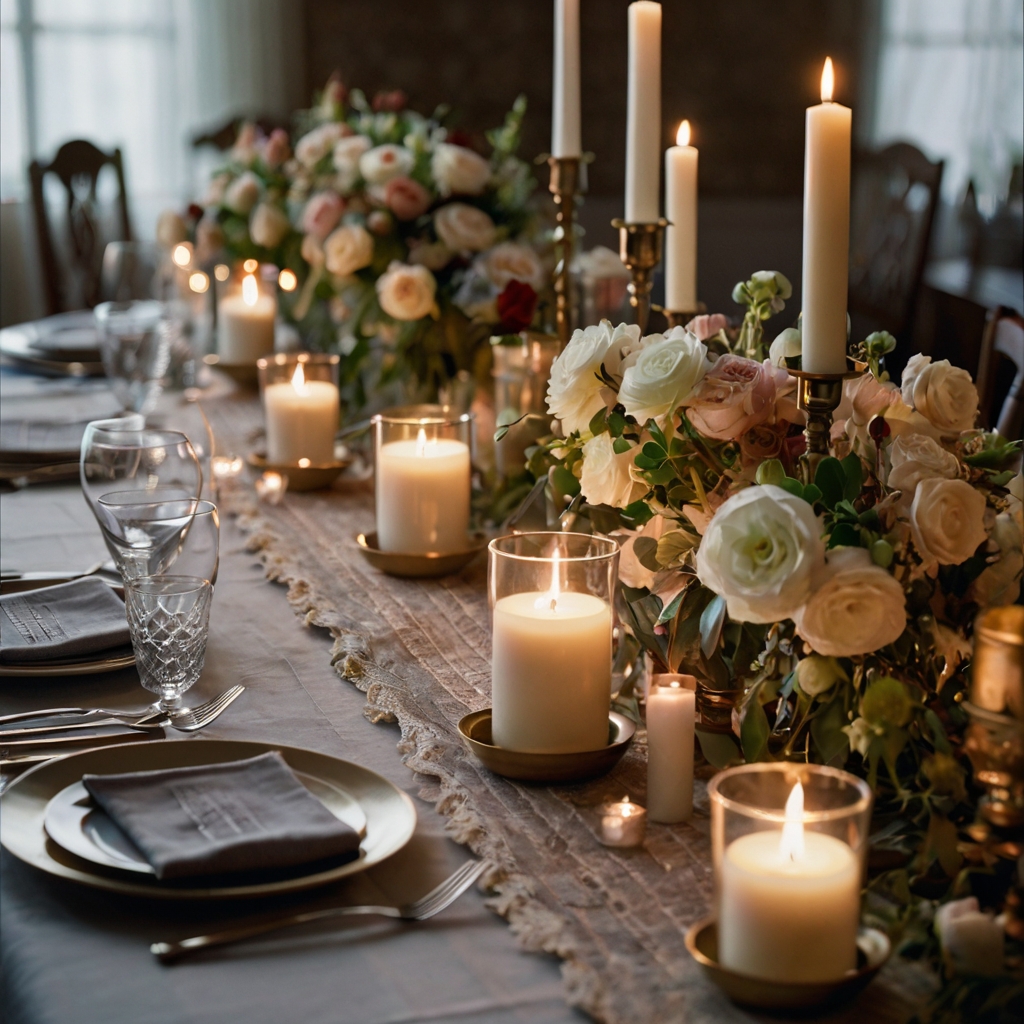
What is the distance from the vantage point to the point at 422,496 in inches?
56.2

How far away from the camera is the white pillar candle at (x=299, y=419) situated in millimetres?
1784

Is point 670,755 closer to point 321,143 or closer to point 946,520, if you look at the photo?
point 946,520

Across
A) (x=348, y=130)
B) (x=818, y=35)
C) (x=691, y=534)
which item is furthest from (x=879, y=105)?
(x=691, y=534)

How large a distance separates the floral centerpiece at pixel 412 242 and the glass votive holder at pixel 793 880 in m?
1.15

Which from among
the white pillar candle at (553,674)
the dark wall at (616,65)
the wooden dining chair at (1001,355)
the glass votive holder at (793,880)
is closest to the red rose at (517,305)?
the wooden dining chair at (1001,355)

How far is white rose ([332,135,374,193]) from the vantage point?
2111mm

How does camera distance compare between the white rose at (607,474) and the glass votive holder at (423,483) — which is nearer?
the white rose at (607,474)

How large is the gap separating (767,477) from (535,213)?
4.17 ft

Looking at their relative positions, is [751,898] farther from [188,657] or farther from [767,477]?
[188,657]

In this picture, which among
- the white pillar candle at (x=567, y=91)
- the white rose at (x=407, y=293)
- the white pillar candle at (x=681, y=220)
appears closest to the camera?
the white pillar candle at (x=681, y=220)

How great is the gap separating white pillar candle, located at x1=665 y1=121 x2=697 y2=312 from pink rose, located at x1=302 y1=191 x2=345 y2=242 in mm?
859

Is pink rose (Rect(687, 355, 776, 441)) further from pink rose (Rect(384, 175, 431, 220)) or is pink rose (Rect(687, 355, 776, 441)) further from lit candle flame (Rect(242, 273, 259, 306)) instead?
lit candle flame (Rect(242, 273, 259, 306))

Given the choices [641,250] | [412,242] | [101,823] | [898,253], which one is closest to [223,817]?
[101,823]

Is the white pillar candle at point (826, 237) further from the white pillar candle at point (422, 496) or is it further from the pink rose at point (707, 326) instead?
the white pillar candle at point (422, 496)
